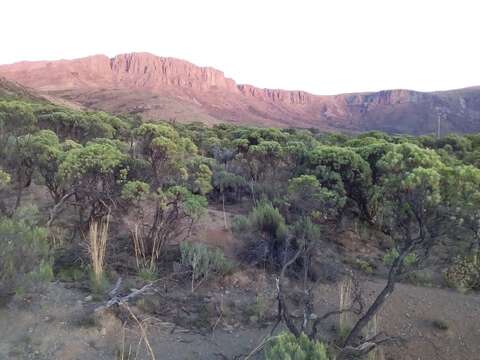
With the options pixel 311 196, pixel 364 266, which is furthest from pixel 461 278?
pixel 311 196

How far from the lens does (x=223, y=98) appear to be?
13812 cm

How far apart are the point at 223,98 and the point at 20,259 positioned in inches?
5346

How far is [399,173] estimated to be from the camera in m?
4.73

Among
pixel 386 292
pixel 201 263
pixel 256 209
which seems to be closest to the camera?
pixel 386 292

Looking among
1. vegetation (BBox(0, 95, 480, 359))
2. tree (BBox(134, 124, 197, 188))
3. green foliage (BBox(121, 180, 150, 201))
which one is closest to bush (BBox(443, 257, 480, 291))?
vegetation (BBox(0, 95, 480, 359))

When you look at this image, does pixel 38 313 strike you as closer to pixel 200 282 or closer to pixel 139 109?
pixel 200 282

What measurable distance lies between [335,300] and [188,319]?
245 cm

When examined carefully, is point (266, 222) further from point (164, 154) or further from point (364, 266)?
point (164, 154)

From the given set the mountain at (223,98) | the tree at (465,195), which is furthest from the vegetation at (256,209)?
the mountain at (223,98)

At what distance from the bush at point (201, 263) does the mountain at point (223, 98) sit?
236ft

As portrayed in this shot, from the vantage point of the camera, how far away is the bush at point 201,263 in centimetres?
666

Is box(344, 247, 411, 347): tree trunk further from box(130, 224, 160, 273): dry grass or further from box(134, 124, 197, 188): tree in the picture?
box(134, 124, 197, 188): tree

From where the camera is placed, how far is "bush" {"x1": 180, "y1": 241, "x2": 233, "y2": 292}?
262 inches

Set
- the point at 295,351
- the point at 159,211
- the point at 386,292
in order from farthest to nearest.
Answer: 1. the point at 159,211
2. the point at 386,292
3. the point at 295,351
